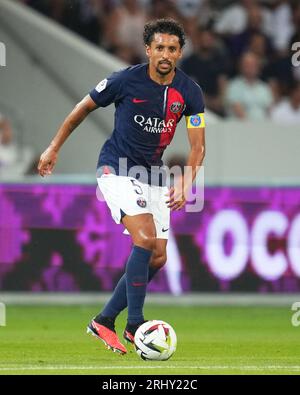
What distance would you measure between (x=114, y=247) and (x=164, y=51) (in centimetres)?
544

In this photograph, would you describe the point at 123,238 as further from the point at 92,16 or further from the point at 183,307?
the point at 92,16

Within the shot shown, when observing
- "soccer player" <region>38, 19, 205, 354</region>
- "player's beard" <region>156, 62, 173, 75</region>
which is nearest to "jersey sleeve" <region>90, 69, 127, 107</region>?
"soccer player" <region>38, 19, 205, 354</region>

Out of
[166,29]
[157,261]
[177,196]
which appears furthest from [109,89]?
[157,261]

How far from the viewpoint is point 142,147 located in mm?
8797

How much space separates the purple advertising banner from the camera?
44.5 feet

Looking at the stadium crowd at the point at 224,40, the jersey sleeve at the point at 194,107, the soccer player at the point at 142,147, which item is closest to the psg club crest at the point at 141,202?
the soccer player at the point at 142,147

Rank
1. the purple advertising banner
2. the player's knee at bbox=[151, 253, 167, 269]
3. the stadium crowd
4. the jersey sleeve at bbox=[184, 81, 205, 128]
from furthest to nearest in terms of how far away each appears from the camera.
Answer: the stadium crowd → the purple advertising banner → the player's knee at bbox=[151, 253, 167, 269] → the jersey sleeve at bbox=[184, 81, 205, 128]

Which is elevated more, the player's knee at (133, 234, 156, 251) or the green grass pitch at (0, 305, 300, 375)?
the player's knee at (133, 234, 156, 251)

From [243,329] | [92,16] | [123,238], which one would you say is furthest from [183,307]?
[92,16]

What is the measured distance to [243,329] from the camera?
11.3m

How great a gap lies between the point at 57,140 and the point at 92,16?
26.5ft

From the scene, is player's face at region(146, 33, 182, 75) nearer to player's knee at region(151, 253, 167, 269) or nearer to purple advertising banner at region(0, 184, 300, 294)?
player's knee at region(151, 253, 167, 269)

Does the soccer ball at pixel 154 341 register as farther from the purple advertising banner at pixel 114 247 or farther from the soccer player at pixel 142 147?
the purple advertising banner at pixel 114 247

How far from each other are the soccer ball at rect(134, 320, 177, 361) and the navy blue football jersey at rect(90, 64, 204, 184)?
1066 mm
